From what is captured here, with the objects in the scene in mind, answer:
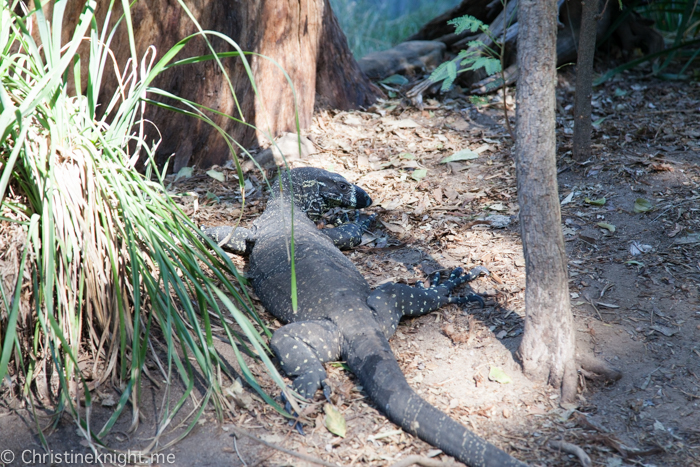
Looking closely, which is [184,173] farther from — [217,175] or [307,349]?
[307,349]

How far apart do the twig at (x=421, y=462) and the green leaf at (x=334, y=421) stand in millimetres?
374

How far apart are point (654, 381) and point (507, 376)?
2.75 ft

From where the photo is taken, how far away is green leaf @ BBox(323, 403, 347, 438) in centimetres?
300

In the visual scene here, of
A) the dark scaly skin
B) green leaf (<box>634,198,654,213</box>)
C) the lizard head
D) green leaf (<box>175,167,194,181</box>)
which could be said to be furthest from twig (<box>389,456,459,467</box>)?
green leaf (<box>175,167,194,181</box>)

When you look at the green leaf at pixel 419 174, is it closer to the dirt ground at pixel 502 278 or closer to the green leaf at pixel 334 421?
the dirt ground at pixel 502 278

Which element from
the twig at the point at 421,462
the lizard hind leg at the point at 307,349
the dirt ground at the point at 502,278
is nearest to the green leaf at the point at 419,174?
the dirt ground at the point at 502,278

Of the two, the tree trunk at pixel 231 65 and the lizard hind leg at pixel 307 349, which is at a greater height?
the tree trunk at pixel 231 65

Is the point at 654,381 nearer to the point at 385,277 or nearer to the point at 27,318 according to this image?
the point at 385,277

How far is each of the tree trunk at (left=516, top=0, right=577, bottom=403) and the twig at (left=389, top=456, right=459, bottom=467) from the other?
0.90 metres

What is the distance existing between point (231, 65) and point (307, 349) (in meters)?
3.84

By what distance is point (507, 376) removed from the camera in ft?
10.9

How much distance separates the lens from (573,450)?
276 centimetres

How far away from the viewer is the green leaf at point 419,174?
5766 mm

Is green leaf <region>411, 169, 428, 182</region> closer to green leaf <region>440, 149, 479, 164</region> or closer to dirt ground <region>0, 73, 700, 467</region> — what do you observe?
dirt ground <region>0, 73, 700, 467</region>
